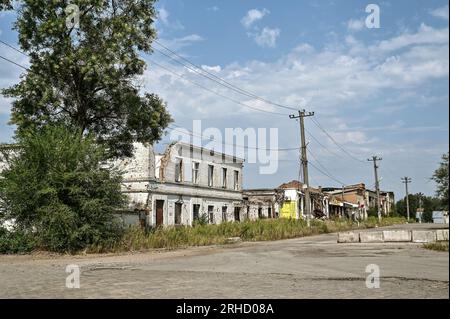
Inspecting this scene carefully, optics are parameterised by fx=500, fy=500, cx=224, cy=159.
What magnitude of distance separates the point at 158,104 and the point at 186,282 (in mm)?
15617

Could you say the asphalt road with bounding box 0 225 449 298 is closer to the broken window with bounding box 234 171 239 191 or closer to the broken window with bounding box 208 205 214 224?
the broken window with bounding box 208 205 214 224

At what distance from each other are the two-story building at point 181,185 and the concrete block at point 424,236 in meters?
15.9

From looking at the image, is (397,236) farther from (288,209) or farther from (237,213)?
(288,209)

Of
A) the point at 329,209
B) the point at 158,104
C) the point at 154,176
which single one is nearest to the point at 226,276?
the point at 158,104

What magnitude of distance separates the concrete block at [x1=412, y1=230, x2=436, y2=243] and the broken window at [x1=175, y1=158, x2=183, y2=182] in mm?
18713

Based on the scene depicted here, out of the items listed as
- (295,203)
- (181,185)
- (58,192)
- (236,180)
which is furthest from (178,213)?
(295,203)

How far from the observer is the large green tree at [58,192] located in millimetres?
20172

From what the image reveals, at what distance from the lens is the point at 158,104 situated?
25.7m

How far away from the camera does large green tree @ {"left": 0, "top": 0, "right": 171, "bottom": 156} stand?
74.2ft

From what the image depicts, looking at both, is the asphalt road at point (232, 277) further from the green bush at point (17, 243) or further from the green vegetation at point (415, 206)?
the green vegetation at point (415, 206)

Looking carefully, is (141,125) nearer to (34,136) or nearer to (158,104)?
(158,104)

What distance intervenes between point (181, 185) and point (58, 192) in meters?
18.8

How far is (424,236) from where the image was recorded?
25547mm
